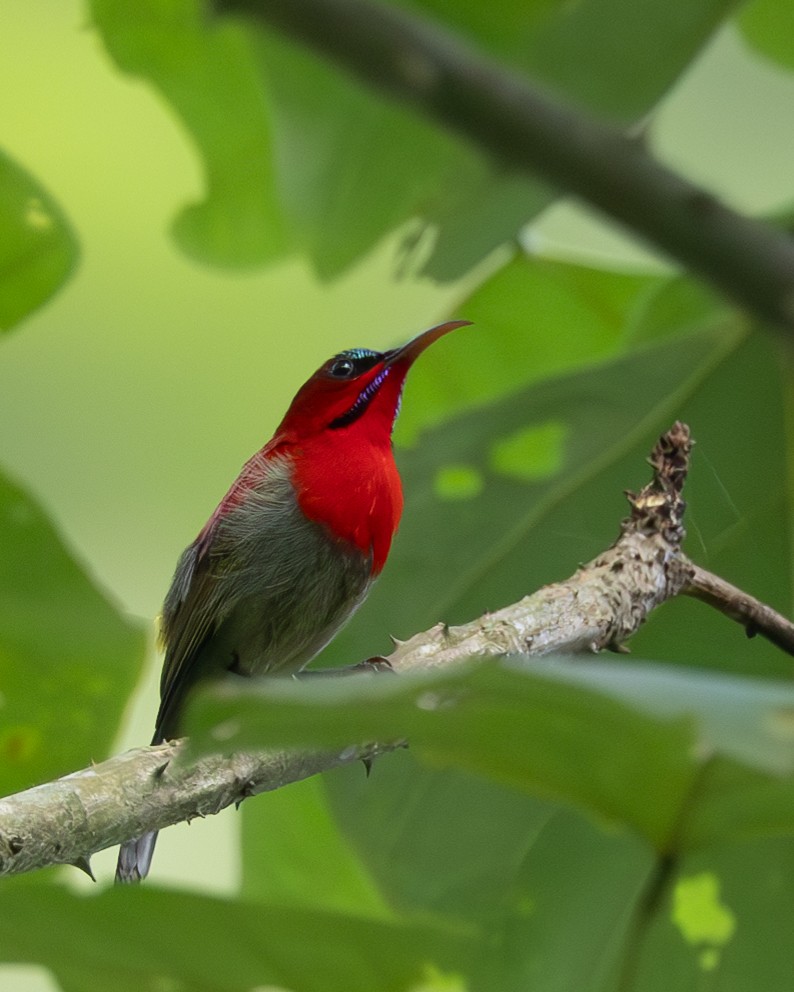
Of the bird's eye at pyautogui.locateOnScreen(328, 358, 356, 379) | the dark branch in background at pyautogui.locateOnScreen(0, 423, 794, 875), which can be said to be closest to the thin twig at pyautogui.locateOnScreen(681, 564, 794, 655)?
the dark branch in background at pyautogui.locateOnScreen(0, 423, 794, 875)

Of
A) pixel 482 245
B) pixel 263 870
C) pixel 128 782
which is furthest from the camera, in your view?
pixel 263 870

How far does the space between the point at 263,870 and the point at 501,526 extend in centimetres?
57

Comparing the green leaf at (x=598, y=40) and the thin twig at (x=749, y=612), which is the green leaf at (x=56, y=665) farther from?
the green leaf at (x=598, y=40)

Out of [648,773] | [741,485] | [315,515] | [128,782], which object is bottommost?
[315,515]

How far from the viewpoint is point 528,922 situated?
33.2 inches

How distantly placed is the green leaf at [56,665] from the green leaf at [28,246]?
31 cm

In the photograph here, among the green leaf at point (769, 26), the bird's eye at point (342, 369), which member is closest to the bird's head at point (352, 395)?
the bird's eye at point (342, 369)

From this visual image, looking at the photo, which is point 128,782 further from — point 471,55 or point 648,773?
point 471,55

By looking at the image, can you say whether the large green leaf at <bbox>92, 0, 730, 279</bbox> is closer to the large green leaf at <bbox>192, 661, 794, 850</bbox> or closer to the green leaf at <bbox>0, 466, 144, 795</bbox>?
the green leaf at <bbox>0, 466, 144, 795</bbox>

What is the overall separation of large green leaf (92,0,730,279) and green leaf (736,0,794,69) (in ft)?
1.11

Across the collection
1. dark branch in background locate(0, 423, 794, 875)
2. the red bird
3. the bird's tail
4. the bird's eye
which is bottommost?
the bird's tail

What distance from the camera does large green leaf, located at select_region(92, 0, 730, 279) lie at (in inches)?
46.4

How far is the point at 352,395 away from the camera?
2.08 meters

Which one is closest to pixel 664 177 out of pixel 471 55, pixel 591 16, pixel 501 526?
pixel 471 55
